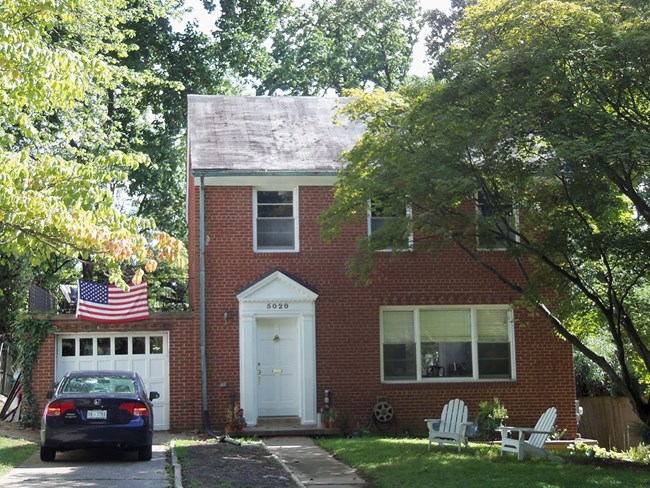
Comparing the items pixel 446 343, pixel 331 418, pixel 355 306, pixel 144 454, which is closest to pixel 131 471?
pixel 144 454

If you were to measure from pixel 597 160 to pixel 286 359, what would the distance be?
9.61m

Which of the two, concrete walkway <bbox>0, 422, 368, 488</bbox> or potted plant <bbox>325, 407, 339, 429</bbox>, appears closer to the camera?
concrete walkway <bbox>0, 422, 368, 488</bbox>

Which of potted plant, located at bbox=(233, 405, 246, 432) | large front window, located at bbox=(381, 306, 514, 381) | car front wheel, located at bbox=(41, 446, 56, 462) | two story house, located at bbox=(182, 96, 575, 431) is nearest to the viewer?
car front wheel, located at bbox=(41, 446, 56, 462)

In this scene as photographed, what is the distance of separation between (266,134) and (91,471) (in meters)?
11.0

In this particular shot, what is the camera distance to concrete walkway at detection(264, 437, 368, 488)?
12578mm

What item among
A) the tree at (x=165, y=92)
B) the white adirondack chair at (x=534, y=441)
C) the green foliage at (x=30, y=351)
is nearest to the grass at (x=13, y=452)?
the green foliage at (x=30, y=351)

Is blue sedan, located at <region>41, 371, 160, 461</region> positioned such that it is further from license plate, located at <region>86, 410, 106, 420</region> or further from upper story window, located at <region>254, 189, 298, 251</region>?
upper story window, located at <region>254, 189, 298, 251</region>

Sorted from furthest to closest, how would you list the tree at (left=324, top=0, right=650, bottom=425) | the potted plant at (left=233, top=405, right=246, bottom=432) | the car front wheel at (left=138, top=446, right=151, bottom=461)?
the potted plant at (left=233, top=405, right=246, bottom=432)
the car front wheel at (left=138, top=446, right=151, bottom=461)
the tree at (left=324, top=0, right=650, bottom=425)

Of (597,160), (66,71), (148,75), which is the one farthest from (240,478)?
(148,75)

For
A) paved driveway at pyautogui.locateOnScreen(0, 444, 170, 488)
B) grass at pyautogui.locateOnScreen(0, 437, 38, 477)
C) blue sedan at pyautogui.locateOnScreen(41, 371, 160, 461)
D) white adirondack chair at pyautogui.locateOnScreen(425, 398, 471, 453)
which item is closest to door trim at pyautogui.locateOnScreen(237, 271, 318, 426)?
paved driveway at pyautogui.locateOnScreen(0, 444, 170, 488)

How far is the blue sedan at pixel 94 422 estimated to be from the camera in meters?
13.8

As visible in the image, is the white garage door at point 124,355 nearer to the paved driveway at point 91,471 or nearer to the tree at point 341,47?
the paved driveway at point 91,471

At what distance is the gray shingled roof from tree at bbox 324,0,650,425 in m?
3.51

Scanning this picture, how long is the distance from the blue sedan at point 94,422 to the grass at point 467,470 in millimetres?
3460
